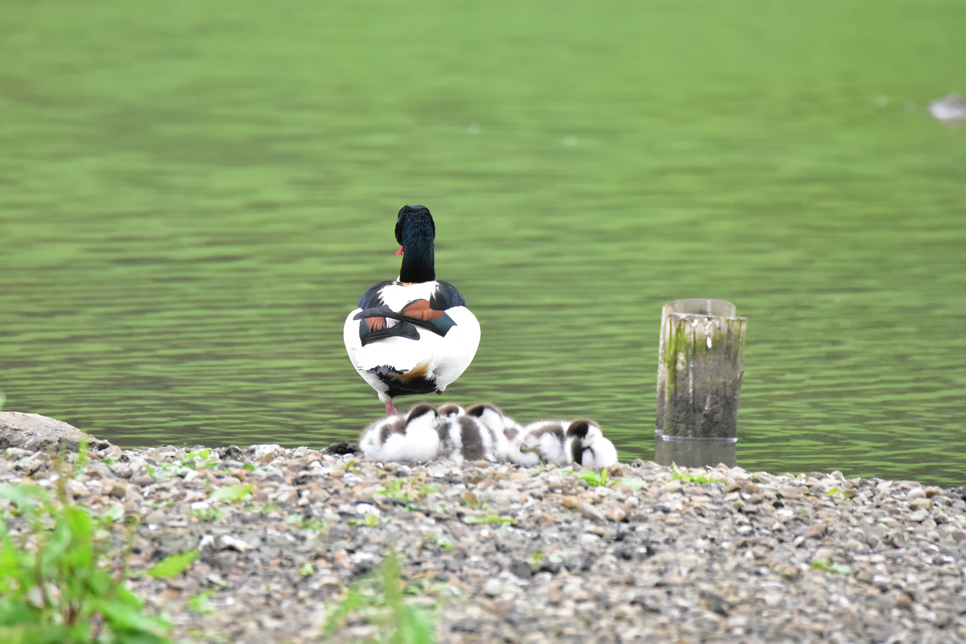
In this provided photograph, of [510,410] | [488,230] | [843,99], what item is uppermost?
[843,99]

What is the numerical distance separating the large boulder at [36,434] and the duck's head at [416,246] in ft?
7.79

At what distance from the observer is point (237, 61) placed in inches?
1390

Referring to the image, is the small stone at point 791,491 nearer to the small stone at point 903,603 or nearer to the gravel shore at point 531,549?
the gravel shore at point 531,549

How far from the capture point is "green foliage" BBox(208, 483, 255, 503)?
240 inches

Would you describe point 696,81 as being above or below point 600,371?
above

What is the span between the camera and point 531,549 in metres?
5.83

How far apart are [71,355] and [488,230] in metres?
8.06

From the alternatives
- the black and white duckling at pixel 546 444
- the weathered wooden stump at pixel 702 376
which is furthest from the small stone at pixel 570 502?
the weathered wooden stump at pixel 702 376

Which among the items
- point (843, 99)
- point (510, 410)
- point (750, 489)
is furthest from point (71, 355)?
point (843, 99)

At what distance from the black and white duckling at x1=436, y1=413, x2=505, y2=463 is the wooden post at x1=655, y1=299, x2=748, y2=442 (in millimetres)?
2907

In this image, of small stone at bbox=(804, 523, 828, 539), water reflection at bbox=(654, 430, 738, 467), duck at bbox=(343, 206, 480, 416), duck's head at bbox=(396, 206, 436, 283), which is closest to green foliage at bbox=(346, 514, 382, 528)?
small stone at bbox=(804, 523, 828, 539)

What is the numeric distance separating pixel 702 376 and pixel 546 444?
265 cm

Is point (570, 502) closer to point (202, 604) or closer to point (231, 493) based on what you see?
point (231, 493)

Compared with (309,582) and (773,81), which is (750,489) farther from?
(773,81)
